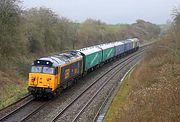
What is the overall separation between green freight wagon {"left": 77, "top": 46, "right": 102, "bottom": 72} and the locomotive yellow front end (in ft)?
33.6

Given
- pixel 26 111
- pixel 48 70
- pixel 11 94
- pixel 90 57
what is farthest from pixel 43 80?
pixel 90 57

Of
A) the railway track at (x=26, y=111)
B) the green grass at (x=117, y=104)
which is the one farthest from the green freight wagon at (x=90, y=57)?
the railway track at (x=26, y=111)

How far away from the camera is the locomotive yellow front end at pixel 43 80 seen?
24266mm

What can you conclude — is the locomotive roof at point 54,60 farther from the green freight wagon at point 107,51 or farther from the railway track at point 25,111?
the green freight wagon at point 107,51

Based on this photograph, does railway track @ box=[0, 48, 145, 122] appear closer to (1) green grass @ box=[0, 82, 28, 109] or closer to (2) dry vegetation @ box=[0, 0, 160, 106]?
(1) green grass @ box=[0, 82, 28, 109]

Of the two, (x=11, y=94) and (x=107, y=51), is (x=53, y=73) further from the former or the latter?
(x=107, y=51)

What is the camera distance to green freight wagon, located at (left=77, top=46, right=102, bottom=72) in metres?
35.0

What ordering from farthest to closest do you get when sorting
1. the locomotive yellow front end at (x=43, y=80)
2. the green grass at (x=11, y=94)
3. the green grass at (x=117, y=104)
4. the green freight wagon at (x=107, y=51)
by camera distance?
the green freight wagon at (x=107, y=51)
the locomotive yellow front end at (x=43, y=80)
the green grass at (x=11, y=94)
the green grass at (x=117, y=104)

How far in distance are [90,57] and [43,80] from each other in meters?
13.3

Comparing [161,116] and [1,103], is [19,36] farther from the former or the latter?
[161,116]

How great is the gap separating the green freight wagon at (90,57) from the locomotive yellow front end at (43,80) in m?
10.2

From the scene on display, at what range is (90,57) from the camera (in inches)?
1465

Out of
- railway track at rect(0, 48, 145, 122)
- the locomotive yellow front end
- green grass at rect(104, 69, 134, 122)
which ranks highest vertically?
the locomotive yellow front end

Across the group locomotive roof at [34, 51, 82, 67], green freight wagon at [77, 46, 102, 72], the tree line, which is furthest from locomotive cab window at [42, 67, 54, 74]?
the tree line
